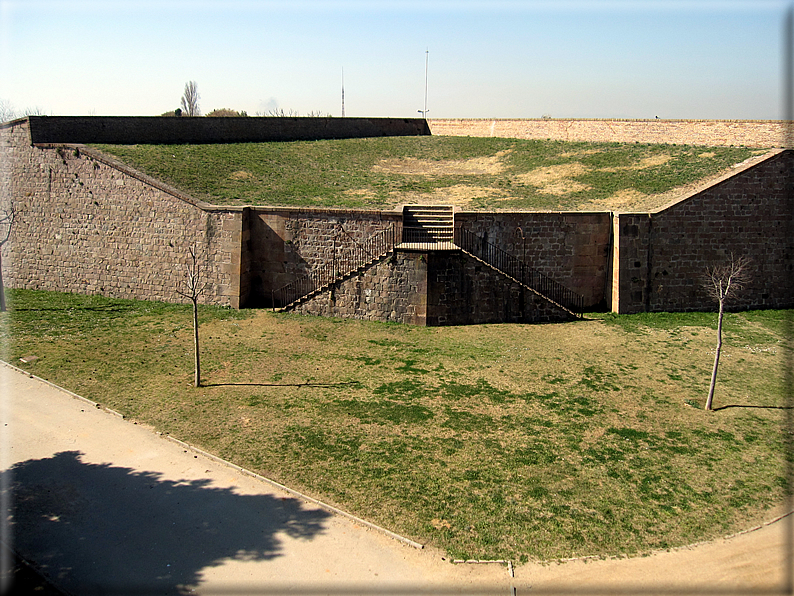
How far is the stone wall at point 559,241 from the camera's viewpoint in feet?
62.0

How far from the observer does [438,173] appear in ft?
89.9

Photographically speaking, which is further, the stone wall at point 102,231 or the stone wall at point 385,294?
the stone wall at point 102,231

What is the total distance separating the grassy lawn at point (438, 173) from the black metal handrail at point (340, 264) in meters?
2.34

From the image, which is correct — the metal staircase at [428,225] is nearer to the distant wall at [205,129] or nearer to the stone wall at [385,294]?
the stone wall at [385,294]

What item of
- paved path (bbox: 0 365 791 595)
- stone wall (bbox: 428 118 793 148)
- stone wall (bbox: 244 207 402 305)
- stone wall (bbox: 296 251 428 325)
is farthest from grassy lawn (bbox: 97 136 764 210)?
paved path (bbox: 0 365 791 595)

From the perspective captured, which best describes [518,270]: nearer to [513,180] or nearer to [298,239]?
[298,239]

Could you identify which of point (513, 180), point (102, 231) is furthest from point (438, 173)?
point (102, 231)

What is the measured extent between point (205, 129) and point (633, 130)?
64.4 feet

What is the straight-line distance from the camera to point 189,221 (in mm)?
19797

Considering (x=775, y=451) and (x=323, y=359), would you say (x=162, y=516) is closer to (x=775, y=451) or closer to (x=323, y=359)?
(x=323, y=359)

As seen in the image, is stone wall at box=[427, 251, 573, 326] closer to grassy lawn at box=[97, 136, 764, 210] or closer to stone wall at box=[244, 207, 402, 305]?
stone wall at box=[244, 207, 402, 305]

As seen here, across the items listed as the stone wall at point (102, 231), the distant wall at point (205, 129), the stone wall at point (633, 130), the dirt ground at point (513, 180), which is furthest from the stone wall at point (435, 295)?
the distant wall at point (205, 129)

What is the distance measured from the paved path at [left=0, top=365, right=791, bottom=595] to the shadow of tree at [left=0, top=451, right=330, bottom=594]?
0.02 metres

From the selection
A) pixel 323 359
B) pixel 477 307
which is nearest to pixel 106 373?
pixel 323 359
